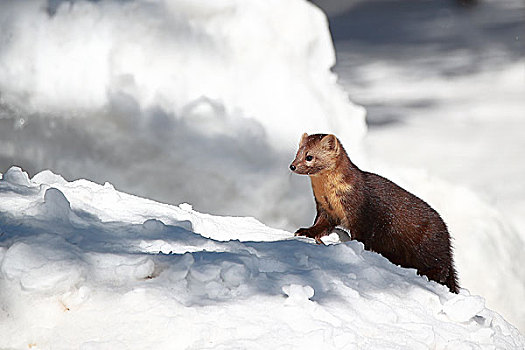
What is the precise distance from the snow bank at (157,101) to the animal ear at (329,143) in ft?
2.69

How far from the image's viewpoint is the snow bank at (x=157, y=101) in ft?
8.55

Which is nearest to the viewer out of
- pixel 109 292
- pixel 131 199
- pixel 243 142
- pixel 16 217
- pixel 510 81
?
pixel 109 292

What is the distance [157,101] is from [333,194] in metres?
1.03

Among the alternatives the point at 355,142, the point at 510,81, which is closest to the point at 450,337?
the point at 355,142

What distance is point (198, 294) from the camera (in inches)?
46.4

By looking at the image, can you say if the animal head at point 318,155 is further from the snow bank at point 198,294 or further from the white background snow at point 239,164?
the snow bank at point 198,294

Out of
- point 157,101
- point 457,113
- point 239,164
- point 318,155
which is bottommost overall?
point 457,113

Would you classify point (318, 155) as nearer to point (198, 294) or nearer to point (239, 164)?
point (198, 294)

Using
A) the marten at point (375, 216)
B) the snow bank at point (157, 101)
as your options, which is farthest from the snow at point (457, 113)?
the marten at point (375, 216)

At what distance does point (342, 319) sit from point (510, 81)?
3.86 meters

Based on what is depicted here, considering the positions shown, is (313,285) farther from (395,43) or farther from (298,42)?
(395,43)

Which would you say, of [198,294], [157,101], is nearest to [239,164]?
[157,101]

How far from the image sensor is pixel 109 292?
1162 millimetres

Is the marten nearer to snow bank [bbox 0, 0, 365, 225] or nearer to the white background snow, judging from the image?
the white background snow
